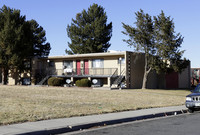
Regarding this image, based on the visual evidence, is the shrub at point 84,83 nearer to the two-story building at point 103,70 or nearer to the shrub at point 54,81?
the two-story building at point 103,70

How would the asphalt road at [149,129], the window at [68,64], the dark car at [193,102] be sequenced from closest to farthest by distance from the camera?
the asphalt road at [149,129]
the dark car at [193,102]
the window at [68,64]

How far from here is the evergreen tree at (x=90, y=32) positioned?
194ft

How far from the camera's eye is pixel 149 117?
13.0 meters

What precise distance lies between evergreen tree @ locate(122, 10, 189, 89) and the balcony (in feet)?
14.0

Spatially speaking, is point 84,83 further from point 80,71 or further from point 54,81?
point 54,81

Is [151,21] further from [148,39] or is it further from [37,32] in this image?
[37,32]

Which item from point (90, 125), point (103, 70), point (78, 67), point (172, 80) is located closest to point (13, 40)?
point (78, 67)

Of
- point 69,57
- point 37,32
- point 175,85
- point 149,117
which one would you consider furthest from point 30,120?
point 37,32

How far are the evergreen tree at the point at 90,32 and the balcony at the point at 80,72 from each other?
18090mm

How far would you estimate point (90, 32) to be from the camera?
6031cm

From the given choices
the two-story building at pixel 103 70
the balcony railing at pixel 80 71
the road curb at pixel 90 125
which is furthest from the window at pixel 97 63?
the road curb at pixel 90 125

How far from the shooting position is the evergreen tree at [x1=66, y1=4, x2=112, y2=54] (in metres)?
59.2

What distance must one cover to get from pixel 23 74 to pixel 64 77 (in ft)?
25.3

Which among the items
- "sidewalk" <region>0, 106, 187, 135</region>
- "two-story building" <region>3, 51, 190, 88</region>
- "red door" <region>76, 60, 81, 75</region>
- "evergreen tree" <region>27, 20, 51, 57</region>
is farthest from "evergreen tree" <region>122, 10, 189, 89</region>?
"evergreen tree" <region>27, 20, 51, 57</region>
